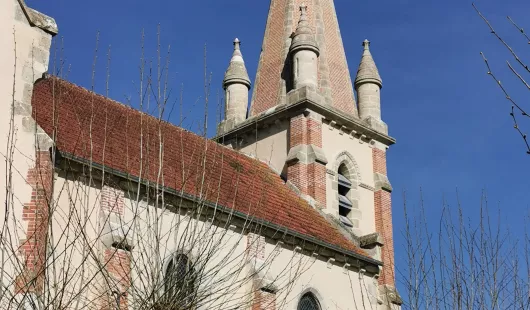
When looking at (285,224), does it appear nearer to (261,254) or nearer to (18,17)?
(261,254)

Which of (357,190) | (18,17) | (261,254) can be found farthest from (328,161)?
(18,17)

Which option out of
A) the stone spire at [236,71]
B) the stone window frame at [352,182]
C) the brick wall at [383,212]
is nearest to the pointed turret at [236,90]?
the stone spire at [236,71]

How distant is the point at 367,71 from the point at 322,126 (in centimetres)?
362

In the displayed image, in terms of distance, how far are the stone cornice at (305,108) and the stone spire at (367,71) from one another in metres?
1.96

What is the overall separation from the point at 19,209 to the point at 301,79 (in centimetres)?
1254

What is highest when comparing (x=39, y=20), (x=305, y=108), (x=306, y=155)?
(x=305, y=108)

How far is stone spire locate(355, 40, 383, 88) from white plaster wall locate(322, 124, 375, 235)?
2.37 m

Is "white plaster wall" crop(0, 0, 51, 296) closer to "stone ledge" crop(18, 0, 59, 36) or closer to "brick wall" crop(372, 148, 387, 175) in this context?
"stone ledge" crop(18, 0, 59, 36)

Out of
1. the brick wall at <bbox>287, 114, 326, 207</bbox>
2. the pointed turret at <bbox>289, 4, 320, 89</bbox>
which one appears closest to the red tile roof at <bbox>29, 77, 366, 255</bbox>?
the brick wall at <bbox>287, 114, 326, 207</bbox>

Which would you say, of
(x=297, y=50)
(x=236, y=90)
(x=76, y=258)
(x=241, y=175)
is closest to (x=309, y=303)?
(x=241, y=175)

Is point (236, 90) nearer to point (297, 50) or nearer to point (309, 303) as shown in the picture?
point (297, 50)

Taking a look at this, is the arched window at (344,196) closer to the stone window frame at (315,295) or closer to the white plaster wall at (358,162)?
the white plaster wall at (358,162)

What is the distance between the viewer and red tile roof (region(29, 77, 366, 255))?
636 inches

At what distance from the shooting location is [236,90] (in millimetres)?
26094
